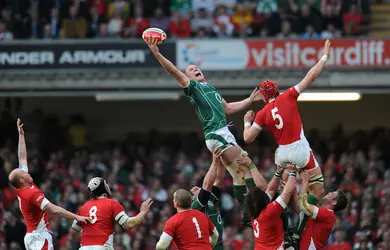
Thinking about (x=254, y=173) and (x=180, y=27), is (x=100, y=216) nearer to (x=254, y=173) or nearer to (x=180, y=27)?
(x=254, y=173)

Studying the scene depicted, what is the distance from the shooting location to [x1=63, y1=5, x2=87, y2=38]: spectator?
83.6 feet

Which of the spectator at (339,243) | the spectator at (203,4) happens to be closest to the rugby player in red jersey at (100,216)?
the spectator at (339,243)

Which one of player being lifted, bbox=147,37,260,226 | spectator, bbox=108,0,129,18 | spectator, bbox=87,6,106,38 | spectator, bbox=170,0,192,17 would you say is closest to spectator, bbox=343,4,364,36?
spectator, bbox=170,0,192,17

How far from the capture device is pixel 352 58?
24.7m

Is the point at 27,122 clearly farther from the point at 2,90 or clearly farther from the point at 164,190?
the point at 164,190

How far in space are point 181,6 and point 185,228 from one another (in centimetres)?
1350

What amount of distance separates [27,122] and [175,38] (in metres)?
5.03

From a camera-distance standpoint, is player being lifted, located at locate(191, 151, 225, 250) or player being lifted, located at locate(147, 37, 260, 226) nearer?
player being lifted, located at locate(147, 37, 260, 226)

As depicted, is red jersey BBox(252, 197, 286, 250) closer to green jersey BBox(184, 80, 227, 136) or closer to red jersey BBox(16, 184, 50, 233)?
green jersey BBox(184, 80, 227, 136)

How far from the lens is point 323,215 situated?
14602mm

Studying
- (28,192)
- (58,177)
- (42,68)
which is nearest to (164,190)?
(58,177)

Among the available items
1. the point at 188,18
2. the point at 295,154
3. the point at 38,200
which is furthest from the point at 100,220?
the point at 188,18

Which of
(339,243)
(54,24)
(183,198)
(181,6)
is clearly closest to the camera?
(183,198)

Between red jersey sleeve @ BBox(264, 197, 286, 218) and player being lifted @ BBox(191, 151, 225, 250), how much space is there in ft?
4.20
